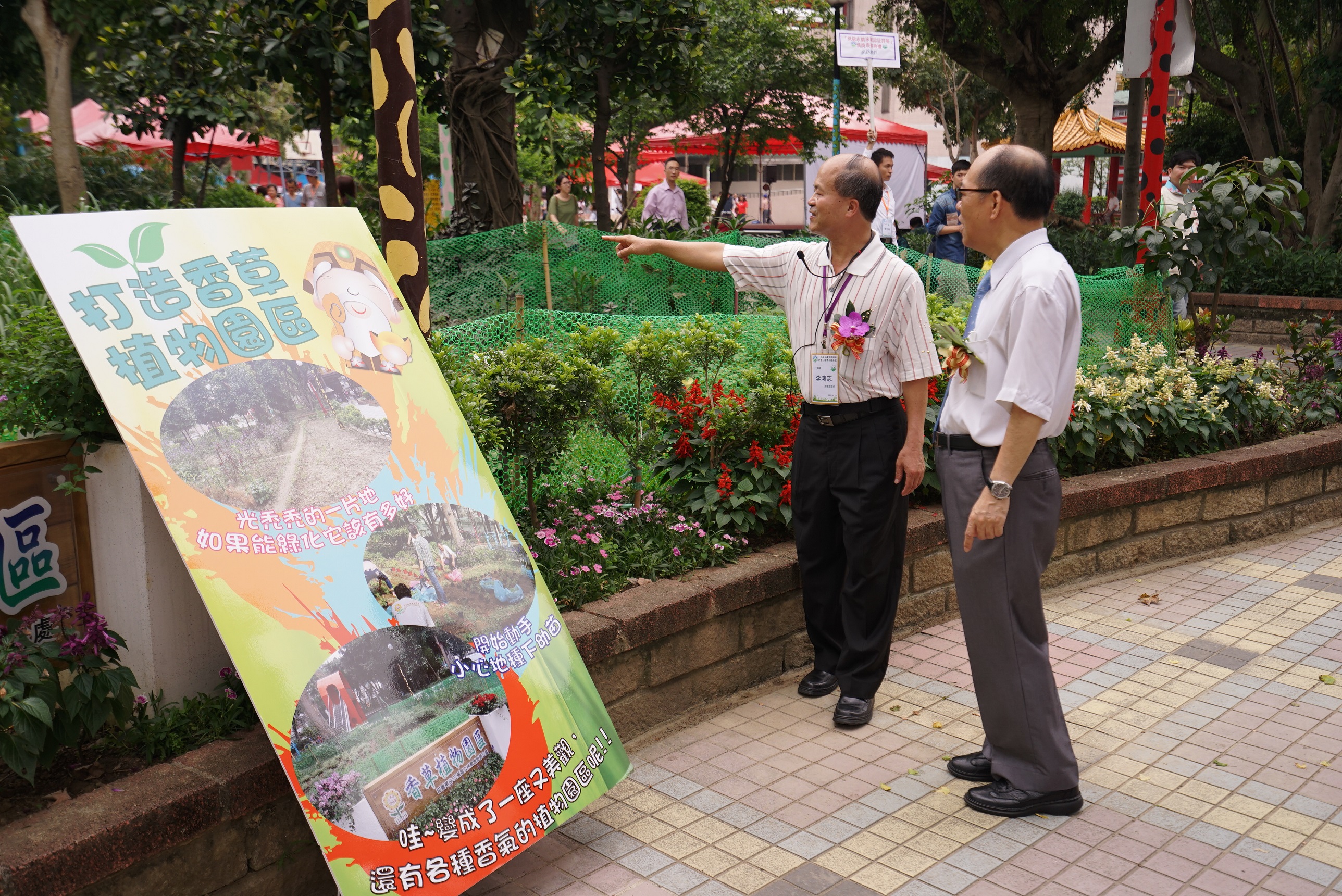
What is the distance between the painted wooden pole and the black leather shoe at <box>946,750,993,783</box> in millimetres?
2300

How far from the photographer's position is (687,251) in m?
4.16

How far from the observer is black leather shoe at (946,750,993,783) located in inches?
143

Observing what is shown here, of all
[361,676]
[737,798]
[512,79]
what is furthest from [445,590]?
[512,79]

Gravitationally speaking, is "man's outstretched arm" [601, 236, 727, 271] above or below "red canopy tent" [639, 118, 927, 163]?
below

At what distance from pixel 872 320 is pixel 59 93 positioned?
12759 mm

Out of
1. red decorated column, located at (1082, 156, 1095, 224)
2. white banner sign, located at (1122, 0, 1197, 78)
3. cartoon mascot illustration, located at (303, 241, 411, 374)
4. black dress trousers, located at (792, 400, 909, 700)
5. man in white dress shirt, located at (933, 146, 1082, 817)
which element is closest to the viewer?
cartoon mascot illustration, located at (303, 241, 411, 374)

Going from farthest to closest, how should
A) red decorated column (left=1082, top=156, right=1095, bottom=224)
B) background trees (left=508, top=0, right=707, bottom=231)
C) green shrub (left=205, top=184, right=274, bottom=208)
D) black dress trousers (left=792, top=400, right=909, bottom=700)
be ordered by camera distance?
red decorated column (left=1082, top=156, right=1095, bottom=224)
green shrub (left=205, top=184, right=274, bottom=208)
background trees (left=508, top=0, right=707, bottom=231)
black dress trousers (left=792, top=400, right=909, bottom=700)

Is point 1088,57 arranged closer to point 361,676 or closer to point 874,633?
point 874,633

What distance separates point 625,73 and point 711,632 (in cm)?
748

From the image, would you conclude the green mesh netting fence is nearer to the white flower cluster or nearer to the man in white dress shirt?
the white flower cluster

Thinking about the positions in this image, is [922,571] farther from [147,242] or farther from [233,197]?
[233,197]

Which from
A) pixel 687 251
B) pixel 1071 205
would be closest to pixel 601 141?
pixel 687 251

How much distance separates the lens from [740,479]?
4.64 metres

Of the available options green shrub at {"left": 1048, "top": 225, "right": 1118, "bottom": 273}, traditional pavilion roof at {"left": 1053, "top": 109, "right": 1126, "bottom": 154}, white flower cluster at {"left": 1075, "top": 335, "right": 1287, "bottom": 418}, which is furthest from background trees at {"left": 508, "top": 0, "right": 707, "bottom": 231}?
traditional pavilion roof at {"left": 1053, "top": 109, "right": 1126, "bottom": 154}
